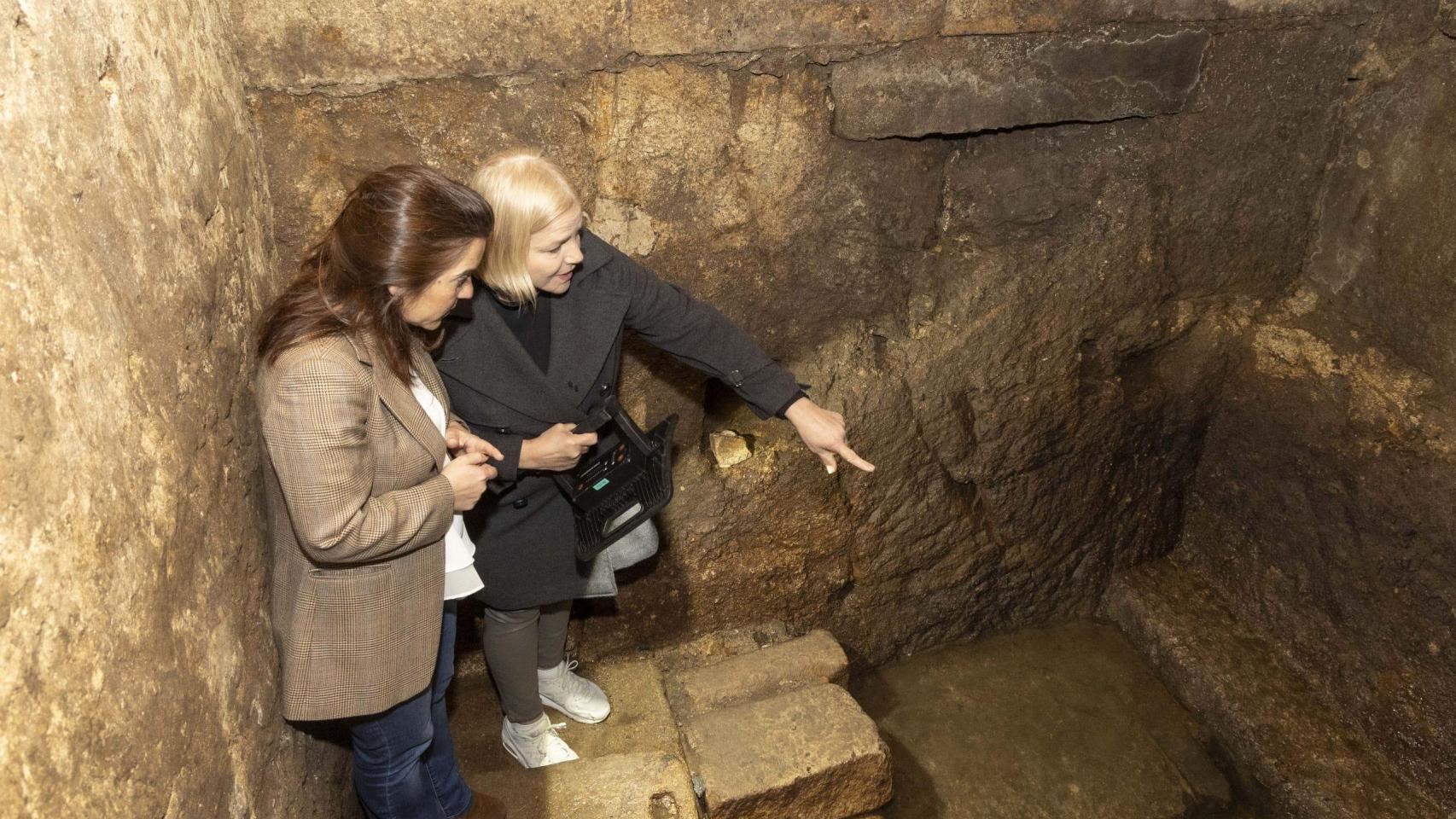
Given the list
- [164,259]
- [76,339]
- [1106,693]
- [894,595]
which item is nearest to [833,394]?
[894,595]

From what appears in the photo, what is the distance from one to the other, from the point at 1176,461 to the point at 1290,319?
25.2 inches

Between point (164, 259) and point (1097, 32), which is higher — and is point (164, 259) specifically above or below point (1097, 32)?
below

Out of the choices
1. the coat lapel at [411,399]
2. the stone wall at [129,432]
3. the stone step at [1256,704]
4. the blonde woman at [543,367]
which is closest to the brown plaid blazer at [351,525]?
the coat lapel at [411,399]

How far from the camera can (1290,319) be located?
3500 millimetres

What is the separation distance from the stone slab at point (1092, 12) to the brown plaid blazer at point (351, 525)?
5.87 feet

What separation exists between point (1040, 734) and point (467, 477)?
7.46 ft

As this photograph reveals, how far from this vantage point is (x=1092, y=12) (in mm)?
2980

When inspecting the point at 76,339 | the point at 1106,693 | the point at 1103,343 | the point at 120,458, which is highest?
the point at 76,339

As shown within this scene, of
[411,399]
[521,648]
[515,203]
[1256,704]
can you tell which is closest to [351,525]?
[411,399]

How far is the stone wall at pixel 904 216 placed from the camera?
2.61m

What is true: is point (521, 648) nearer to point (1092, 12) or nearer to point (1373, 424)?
point (1092, 12)

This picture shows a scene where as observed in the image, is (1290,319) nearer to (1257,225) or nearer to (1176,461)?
(1257,225)

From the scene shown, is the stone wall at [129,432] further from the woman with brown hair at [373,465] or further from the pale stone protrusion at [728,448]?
the pale stone protrusion at [728,448]

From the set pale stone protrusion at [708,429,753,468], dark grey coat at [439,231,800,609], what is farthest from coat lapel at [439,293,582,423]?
pale stone protrusion at [708,429,753,468]
